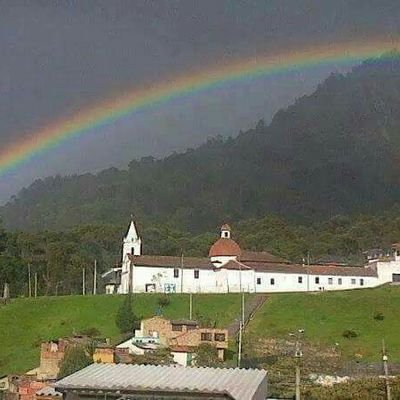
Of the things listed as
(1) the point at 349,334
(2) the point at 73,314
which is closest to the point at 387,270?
(1) the point at 349,334

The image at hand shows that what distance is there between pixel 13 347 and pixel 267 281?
31242 mm

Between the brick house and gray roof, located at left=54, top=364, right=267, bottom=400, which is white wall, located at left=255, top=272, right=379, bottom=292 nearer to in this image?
the brick house

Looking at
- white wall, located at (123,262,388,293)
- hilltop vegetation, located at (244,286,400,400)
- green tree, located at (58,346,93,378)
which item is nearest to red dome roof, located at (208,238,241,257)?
white wall, located at (123,262,388,293)

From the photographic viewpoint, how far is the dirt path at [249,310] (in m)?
61.5

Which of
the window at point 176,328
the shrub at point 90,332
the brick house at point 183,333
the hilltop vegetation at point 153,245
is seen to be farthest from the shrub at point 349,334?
the hilltop vegetation at point 153,245

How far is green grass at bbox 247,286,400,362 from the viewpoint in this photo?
55.2 meters

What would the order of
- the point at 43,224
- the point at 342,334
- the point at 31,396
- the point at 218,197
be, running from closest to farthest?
the point at 31,396 < the point at 342,334 < the point at 43,224 < the point at 218,197

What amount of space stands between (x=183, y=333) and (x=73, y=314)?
19.0 metres

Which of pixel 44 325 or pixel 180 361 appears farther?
pixel 44 325

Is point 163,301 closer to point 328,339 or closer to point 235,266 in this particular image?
point 235,266

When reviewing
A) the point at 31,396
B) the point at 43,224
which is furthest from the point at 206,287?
the point at 43,224

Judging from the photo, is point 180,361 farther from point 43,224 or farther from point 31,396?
point 43,224

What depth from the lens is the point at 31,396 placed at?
33.0 meters

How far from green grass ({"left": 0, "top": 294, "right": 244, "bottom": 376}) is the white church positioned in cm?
611
